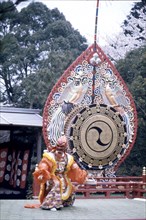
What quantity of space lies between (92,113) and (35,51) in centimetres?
1147

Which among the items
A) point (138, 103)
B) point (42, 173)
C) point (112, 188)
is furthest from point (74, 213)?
point (138, 103)

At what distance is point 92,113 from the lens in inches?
461

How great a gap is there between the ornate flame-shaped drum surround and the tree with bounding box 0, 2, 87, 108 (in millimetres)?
6542

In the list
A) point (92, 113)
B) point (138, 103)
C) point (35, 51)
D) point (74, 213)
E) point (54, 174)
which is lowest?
point (74, 213)

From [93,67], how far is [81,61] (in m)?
0.34

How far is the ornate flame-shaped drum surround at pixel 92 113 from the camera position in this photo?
11.5 metres

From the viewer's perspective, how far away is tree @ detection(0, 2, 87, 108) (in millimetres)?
19109

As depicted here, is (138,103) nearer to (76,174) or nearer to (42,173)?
(76,174)

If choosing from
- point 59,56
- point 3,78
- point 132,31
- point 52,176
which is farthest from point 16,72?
point 52,176

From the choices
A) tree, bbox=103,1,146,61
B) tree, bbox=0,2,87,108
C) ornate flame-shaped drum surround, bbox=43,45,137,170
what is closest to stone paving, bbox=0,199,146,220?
ornate flame-shaped drum surround, bbox=43,45,137,170

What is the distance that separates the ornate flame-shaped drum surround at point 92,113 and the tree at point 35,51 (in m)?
6.54

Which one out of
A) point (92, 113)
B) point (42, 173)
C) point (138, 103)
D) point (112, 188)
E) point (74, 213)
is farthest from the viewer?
point (138, 103)

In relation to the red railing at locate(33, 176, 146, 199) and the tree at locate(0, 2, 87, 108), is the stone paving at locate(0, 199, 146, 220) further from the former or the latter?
the tree at locate(0, 2, 87, 108)

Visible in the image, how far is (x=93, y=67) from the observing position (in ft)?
39.1
